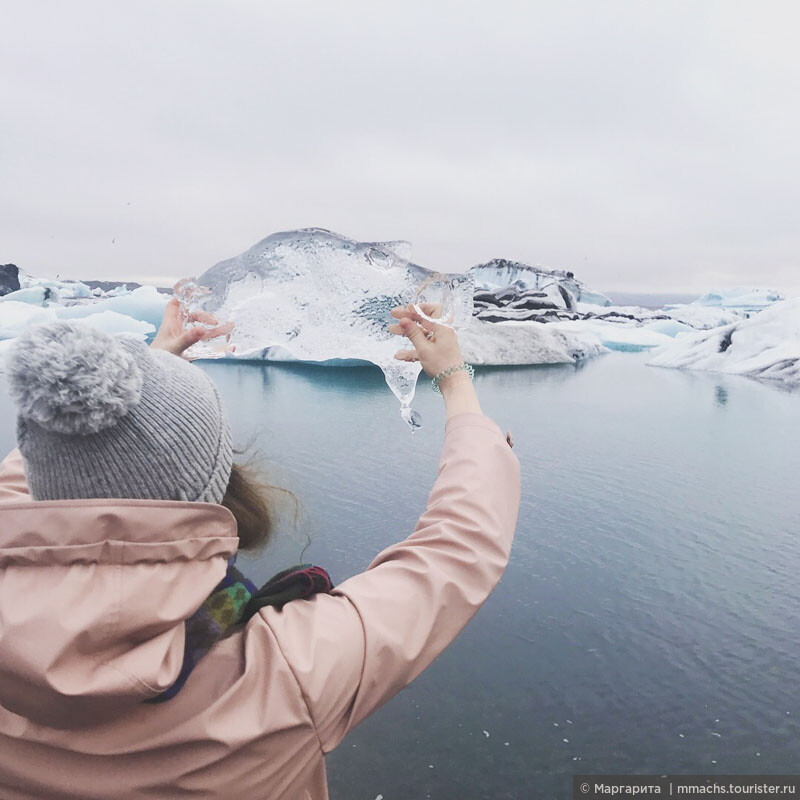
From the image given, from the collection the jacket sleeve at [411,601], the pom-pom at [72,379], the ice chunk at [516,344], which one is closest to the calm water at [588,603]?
the jacket sleeve at [411,601]

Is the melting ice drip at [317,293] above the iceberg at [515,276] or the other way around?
the other way around

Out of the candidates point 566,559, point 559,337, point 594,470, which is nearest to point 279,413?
point 594,470

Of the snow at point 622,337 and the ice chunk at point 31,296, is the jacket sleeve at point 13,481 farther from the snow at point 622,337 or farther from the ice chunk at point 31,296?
the snow at point 622,337

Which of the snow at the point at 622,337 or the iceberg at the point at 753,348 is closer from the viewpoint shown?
the iceberg at the point at 753,348

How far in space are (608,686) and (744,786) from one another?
358 mm

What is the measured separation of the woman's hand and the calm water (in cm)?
22

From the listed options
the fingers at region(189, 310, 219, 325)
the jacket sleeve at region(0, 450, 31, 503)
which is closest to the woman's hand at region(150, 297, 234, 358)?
the fingers at region(189, 310, 219, 325)

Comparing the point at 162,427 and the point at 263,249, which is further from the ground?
the point at 263,249

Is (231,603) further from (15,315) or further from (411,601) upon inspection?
(15,315)

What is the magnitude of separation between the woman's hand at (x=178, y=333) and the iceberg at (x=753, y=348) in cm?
854

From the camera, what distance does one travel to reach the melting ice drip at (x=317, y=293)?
1185 millimetres

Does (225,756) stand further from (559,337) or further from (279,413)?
(559,337)

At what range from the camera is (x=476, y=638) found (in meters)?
1.84

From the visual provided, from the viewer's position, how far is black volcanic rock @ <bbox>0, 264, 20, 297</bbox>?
43.8ft
